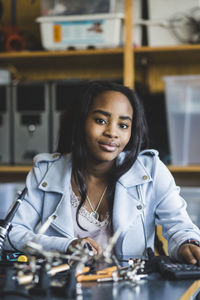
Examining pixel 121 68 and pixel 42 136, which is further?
pixel 121 68

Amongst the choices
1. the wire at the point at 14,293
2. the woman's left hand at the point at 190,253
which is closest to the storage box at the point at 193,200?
the woman's left hand at the point at 190,253

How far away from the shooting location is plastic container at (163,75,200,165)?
243 cm

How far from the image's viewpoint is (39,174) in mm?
1497

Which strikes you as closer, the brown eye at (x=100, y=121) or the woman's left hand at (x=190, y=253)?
the woman's left hand at (x=190, y=253)

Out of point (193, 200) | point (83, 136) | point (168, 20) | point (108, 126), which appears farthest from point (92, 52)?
point (108, 126)

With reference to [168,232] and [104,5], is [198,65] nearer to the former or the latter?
[104,5]

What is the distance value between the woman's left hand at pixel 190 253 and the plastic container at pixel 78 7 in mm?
1633

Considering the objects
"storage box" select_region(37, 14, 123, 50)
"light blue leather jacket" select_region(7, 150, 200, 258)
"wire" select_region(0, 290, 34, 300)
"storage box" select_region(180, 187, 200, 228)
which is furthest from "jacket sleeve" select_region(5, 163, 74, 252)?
"storage box" select_region(37, 14, 123, 50)

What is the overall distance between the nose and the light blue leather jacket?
14 cm

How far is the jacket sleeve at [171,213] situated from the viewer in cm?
121

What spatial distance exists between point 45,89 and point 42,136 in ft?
0.81

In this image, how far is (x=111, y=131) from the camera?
4.55 feet

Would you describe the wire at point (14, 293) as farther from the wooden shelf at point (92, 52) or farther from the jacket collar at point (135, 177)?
the wooden shelf at point (92, 52)

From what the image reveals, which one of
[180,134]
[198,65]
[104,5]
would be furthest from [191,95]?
[104,5]
